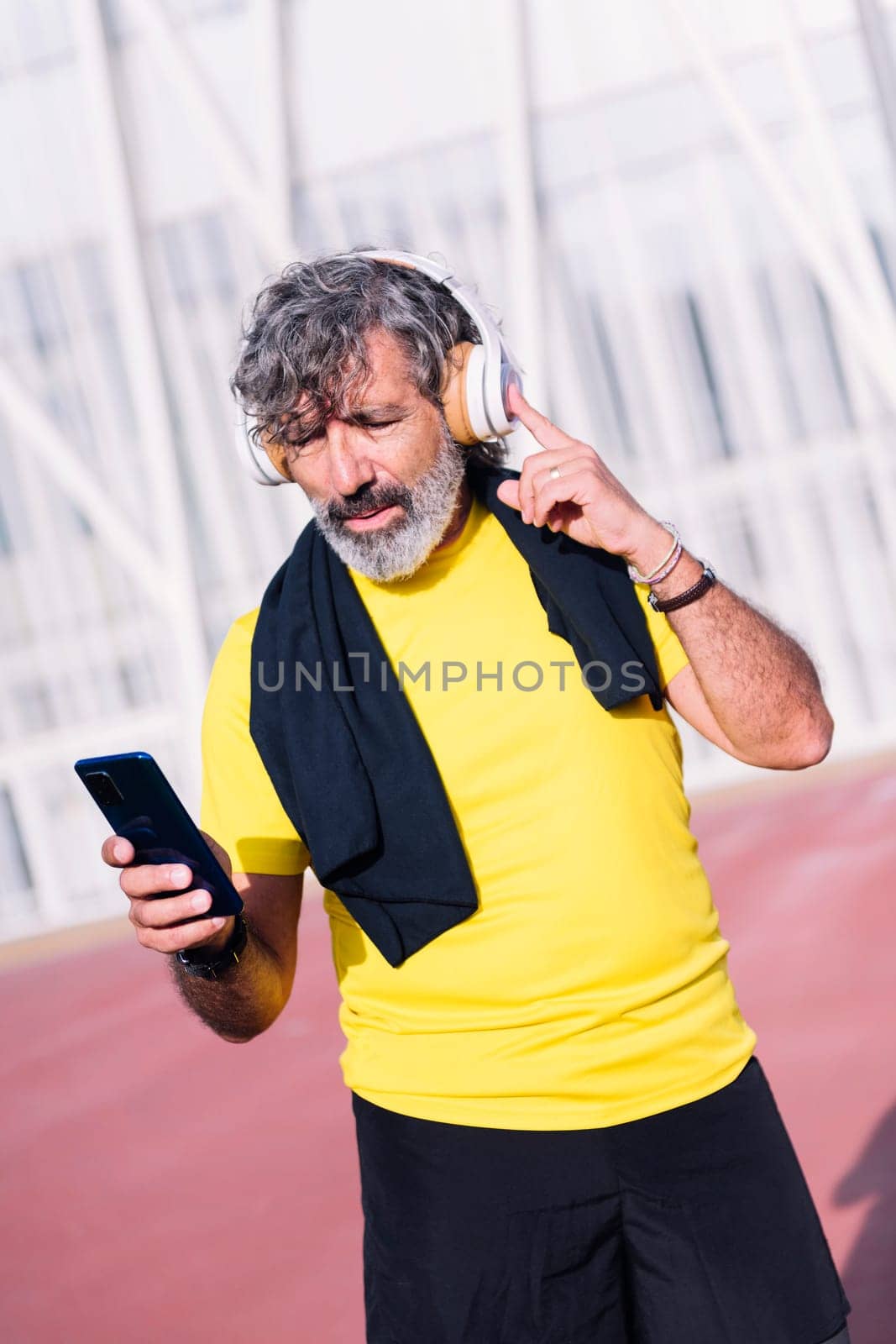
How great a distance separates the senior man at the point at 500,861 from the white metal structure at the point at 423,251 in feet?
21.1

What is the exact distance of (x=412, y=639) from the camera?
1.62 m

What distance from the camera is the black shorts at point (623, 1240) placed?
4.75ft

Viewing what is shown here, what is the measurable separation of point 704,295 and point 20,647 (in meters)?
4.84

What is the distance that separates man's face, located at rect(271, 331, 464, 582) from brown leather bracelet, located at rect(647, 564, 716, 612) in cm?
29

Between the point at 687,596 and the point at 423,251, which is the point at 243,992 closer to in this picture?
the point at 687,596

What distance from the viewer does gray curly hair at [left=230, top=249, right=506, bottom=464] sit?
1.55 meters

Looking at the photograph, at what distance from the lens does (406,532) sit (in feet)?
5.12

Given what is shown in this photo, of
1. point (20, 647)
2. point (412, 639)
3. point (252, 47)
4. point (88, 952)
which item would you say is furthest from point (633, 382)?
point (412, 639)

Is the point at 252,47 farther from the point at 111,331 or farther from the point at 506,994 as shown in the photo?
the point at 506,994

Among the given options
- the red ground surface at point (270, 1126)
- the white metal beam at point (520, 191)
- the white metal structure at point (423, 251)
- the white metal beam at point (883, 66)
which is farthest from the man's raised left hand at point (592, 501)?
the white metal beam at point (883, 66)

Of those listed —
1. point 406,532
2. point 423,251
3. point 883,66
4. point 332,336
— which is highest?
point 883,66

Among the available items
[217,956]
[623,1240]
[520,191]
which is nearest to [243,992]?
[217,956]

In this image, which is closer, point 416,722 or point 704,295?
point 416,722

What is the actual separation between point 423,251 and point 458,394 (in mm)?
6910
